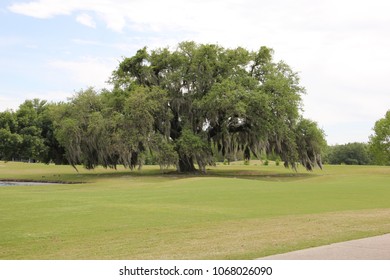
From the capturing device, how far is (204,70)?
48219 mm

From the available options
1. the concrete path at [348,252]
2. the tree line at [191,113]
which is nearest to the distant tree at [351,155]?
the tree line at [191,113]

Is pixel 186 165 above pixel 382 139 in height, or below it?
below

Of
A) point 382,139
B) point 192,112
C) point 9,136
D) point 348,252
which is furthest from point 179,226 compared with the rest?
point 382,139

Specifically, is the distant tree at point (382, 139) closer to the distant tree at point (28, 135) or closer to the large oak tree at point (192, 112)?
the large oak tree at point (192, 112)

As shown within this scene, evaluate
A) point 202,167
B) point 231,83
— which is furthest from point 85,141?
point 231,83

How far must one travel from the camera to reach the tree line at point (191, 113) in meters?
45.0

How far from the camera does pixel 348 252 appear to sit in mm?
8570

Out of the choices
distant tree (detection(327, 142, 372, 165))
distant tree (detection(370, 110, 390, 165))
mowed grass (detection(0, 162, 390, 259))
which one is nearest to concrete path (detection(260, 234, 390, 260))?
mowed grass (detection(0, 162, 390, 259))

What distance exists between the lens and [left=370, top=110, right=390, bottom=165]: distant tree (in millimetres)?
79375

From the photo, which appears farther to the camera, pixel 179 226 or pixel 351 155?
pixel 351 155

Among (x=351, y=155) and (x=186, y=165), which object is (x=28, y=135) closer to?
(x=186, y=165)

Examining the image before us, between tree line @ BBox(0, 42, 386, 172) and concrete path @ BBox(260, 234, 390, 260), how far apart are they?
111 ft

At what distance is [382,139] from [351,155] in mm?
44582

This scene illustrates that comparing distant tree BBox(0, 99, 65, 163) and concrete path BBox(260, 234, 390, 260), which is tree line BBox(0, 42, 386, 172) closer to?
distant tree BBox(0, 99, 65, 163)
